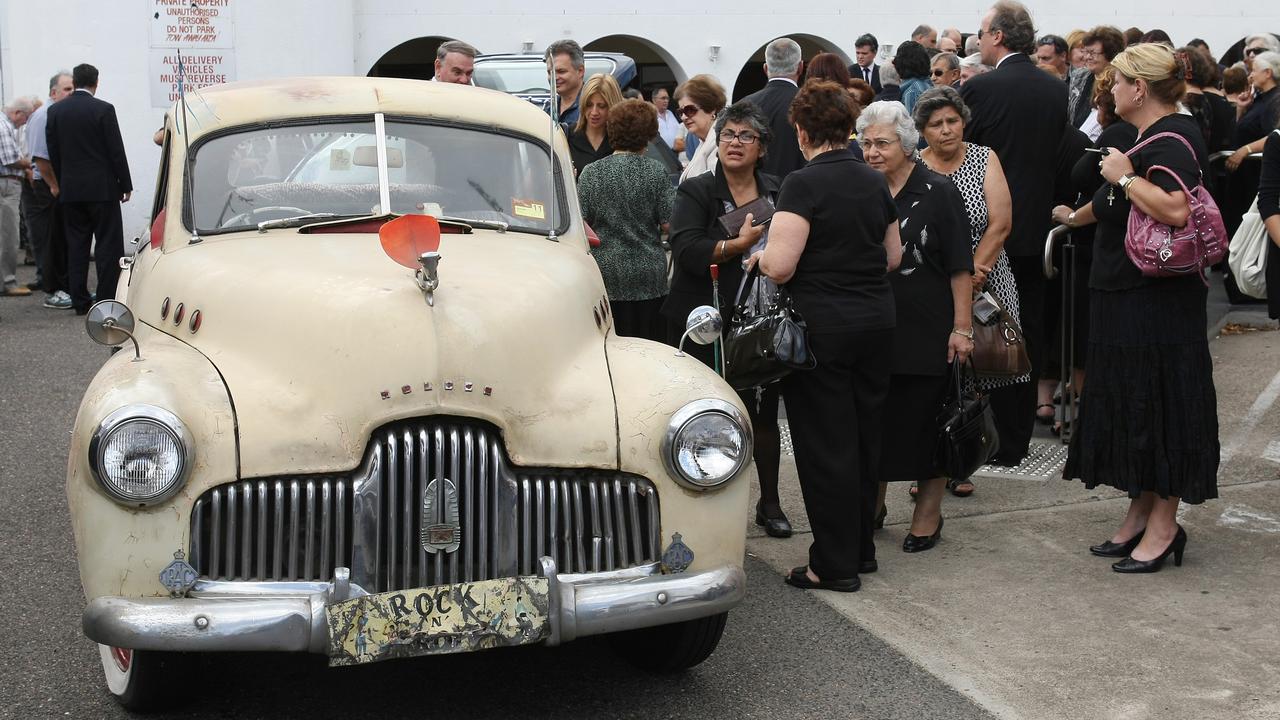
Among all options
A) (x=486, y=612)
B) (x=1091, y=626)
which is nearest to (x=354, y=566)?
(x=486, y=612)

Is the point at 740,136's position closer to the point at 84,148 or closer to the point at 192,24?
the point at 84,148

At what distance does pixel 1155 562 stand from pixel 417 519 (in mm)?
3238

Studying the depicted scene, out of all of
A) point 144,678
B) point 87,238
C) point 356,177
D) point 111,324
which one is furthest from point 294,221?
point 87,238

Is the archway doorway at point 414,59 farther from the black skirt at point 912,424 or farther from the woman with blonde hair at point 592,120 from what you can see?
the black skirt at point 912,424

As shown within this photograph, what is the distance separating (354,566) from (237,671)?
104cm

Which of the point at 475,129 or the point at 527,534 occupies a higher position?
the point at 475,129

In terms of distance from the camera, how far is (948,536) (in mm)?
6324

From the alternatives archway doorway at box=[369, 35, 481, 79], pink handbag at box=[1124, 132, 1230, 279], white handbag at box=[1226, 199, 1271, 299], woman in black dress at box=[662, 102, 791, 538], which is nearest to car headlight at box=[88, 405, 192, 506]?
woman in black dress at box=[662, 102, 791, 538]

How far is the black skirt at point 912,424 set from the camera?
232 inches

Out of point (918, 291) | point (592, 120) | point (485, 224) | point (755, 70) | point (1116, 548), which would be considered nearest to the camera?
point (485, 224)

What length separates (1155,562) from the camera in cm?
573

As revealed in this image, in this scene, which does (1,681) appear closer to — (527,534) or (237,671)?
(237,671)

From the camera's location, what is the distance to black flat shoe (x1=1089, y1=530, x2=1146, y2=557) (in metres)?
5.94

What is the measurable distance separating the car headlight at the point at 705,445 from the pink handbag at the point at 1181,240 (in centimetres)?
210
